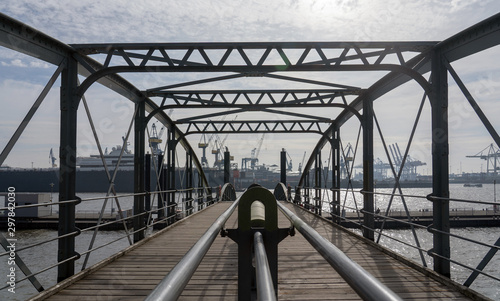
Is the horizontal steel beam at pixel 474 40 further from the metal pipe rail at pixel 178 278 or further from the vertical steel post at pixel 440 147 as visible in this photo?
the metal pipe rail at pixel 178 278

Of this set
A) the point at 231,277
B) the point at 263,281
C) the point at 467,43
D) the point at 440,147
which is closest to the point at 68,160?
the point at 231,277

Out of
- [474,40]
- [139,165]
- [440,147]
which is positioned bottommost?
[139,165]

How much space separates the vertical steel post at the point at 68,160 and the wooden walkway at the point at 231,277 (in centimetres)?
90

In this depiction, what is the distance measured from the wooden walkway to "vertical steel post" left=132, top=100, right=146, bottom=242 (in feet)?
8.31

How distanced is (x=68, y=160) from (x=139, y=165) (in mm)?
4453

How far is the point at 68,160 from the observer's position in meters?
7.34

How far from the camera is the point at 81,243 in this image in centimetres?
4031

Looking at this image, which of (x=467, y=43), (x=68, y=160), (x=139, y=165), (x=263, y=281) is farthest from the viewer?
(x=139, y=165)

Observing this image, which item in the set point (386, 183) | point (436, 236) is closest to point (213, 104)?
point (436, 236)

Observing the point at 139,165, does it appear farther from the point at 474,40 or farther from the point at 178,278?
the point at 178,278

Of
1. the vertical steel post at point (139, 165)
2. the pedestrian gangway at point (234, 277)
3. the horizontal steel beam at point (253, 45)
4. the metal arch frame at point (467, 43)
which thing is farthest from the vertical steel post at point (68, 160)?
the metal arch frame at point (467, 43)

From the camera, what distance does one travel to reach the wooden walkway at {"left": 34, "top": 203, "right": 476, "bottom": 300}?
516 centimetres

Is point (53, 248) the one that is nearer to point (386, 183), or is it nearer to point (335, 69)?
point (335, 69)

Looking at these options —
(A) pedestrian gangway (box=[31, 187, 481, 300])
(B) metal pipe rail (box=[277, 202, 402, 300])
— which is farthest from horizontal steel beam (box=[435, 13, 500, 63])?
(B) metal pipe rail (box=[277, 202, 402, 300])
